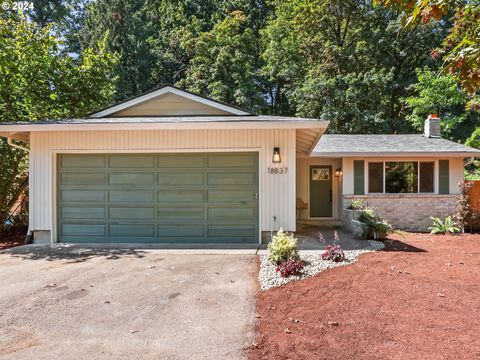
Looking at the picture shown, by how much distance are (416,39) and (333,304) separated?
19131mm

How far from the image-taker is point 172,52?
22.3 meters

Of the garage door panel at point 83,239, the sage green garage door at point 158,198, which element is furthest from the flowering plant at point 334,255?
the garage door panel at point 83,239

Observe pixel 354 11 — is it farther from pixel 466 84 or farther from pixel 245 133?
pixel 466 84

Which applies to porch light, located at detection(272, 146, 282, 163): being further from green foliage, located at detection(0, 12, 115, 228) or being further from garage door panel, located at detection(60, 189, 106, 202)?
green foliage, located at detection(0, 12, 115, 228)

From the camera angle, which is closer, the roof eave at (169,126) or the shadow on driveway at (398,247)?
the roof eave at (169,126)

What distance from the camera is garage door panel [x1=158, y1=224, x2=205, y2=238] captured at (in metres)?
7.29

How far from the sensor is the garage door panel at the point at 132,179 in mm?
7395

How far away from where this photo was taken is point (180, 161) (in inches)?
289

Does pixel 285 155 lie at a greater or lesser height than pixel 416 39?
lesser

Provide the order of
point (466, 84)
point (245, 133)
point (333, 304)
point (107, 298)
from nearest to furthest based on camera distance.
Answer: point (466, 84)
point (333, 304)
point (107, 298)
point (245, 133)

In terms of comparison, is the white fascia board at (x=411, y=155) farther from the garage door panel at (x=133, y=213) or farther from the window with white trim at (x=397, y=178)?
the garage door panel at (x=133, y=213)

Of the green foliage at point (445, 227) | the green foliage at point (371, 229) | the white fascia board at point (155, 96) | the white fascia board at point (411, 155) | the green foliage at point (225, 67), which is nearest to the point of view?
the green foliage at point (371, 229)

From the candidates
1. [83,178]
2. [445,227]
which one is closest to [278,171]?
[83,178]

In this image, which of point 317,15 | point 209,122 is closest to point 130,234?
point 209,122
